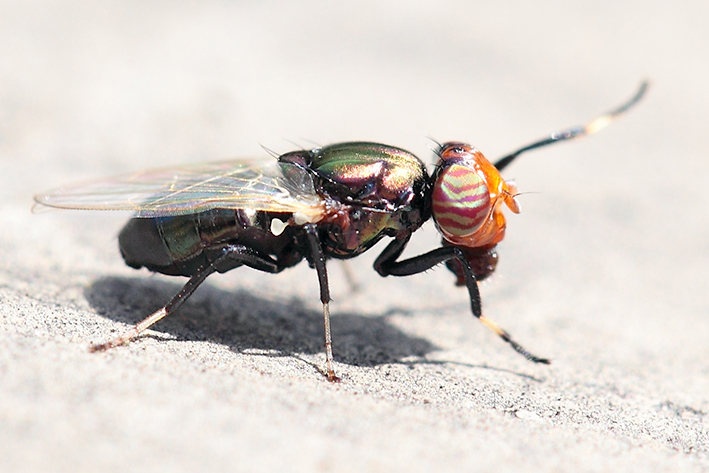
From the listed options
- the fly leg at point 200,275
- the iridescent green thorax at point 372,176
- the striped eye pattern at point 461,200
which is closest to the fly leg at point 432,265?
the striped eye pattern at point 461,200

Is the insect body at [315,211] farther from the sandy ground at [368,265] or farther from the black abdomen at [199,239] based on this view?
the sandy ground at [368,265]

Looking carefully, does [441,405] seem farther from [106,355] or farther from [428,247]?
[428,247]

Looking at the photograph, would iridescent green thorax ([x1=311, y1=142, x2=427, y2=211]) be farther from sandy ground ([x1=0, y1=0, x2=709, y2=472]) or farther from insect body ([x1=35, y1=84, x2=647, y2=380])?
sandy ground ([x1=0, y1=0, x2=709, y2=472])

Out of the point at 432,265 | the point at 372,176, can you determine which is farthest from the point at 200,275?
the point at 432,265

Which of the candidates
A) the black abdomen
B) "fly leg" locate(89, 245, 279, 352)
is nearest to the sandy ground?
"fly leg" locate(89, 245, 279, 352)

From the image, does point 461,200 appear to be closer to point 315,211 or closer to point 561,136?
point 315,211

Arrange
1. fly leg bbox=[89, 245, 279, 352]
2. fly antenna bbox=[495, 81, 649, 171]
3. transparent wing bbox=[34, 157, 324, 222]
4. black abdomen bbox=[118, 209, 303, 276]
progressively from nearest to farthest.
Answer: fly leg bbox=[89, 245, 279, 352] < transparent wing bbox=[34, 157, 324, 222] < black abdomen bbox=[118, 209, 303, 276] < fly antenna bbox=[495, 81, 649, 171]

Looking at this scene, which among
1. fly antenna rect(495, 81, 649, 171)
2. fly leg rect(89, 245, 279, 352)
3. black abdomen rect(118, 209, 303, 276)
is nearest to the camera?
fly leg rect(89, 245, 279, 352)

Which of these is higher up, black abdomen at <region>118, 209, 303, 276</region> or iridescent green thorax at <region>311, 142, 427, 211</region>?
iridescent green thorax at <region>311, 142, 427, 211</region>
